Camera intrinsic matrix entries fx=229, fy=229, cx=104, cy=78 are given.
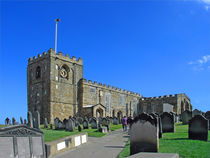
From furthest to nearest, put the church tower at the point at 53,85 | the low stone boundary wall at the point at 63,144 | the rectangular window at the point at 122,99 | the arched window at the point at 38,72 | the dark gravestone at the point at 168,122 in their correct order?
the rectangular window at the point at 122,99 < the arched window at the point at 38,72 < the church tower at the point at 53,85 < the dark gravestone at the point at 168,122 < the low stone boundary wall at the point at 63,144

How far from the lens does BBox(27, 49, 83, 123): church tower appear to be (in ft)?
111

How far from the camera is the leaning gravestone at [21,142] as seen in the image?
7043 millimetres

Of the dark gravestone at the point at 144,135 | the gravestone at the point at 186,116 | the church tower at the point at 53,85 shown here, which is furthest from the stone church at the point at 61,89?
the dark gravestone at the point at 144,135

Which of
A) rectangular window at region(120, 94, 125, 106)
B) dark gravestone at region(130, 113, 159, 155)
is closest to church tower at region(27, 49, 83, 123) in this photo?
rectangular window at region(120, 94, 125, 106)

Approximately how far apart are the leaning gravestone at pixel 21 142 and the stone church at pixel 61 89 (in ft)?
81.3

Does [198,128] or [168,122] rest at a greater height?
[198,128]

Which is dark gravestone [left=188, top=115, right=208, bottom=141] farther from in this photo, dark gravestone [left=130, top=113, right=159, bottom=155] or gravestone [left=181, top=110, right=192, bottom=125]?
gravestone [left=181, top=110, right=192, bottom=125]

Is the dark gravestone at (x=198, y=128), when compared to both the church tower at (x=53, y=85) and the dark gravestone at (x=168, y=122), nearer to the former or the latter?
the dark gravestone at (x=168, y=122)

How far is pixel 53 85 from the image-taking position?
3419 centimetres

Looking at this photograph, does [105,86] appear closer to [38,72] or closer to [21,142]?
[38,72]

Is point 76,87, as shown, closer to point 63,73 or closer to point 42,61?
point 63,73

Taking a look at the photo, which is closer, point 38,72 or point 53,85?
point 53,85

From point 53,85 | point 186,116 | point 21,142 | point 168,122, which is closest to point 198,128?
point 168,122

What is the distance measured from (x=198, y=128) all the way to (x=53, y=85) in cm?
2615
